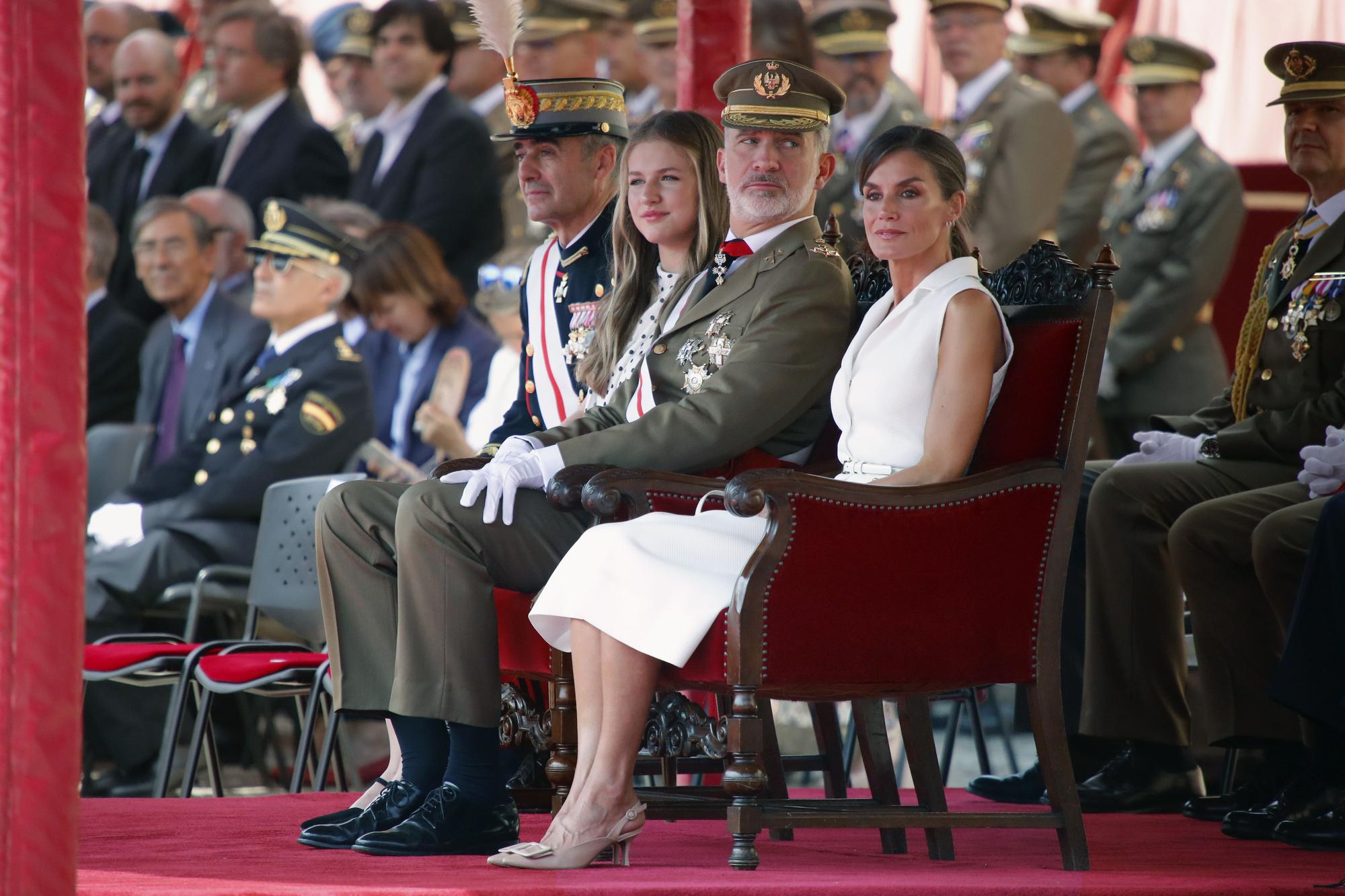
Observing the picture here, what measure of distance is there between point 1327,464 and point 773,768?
4.42ft

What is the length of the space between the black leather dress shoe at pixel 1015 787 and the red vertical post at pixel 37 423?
2.68 meters

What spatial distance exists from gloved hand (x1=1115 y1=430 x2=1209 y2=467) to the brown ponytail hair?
121cm

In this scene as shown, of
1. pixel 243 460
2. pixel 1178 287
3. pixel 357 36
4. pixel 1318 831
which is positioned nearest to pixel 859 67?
pixel 1178 287

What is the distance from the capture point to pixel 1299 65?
452cm

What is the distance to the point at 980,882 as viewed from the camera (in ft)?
10.5

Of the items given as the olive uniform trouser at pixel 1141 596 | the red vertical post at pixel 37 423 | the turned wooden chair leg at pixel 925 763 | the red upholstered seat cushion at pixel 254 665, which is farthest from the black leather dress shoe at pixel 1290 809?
the red vertical post at pixel 37 423

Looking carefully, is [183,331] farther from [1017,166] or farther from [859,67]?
[1017,166]

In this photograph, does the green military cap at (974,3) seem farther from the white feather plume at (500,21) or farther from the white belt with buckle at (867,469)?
the white belt with buckle at (867,469)

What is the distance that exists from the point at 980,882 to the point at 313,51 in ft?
29.7

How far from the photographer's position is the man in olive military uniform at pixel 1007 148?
720 centimetres

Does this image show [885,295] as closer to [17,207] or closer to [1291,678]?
[1291,678]

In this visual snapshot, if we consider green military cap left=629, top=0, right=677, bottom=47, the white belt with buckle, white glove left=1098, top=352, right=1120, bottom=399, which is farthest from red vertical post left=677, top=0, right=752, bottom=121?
green military cap left=629, top=0, right=677, bottom=47

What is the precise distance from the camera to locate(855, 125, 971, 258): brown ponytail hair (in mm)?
3730

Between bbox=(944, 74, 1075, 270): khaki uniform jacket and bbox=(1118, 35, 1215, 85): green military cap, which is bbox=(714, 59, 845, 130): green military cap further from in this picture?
bbox=(1118, 35, 1215, 85): green military cap
